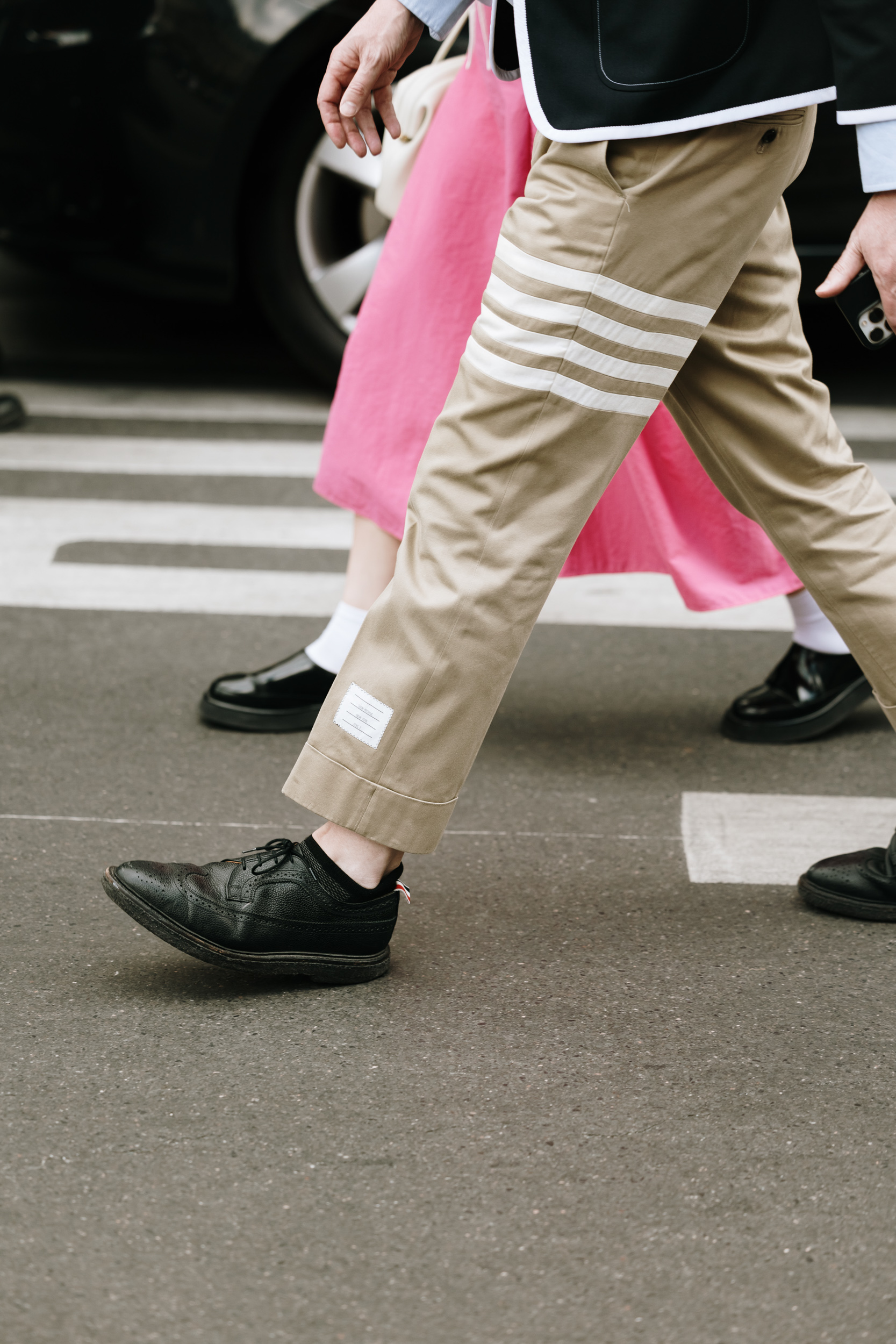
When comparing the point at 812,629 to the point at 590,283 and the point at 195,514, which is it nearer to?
the point at 590,283

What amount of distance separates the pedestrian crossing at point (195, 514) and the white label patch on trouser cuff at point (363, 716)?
5.32ft

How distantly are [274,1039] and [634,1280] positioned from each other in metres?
0.57

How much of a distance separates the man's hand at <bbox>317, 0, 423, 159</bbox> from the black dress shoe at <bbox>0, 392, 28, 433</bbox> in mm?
2838

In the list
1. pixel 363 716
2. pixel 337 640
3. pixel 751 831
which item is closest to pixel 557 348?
pixel 363 716

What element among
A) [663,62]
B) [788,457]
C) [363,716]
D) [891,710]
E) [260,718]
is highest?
[663,62]

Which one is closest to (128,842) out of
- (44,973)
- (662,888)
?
(44,973)

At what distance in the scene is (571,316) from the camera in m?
1.86

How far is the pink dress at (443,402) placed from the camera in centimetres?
275

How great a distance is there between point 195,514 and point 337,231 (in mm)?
1268

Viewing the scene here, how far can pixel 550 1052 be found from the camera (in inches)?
77.9

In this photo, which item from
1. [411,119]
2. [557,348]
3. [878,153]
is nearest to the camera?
[878,153]

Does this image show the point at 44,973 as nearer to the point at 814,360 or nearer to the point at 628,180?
the point at 628,180

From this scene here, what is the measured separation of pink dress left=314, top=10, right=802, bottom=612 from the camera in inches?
108

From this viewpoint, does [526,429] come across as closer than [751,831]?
Yes
